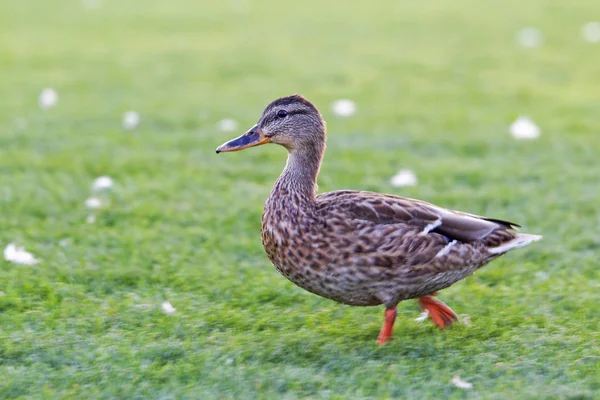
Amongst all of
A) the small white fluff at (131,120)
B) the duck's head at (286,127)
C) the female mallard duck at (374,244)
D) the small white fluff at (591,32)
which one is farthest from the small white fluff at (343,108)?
the small white fluff at (591,32)

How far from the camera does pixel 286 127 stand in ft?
13.5

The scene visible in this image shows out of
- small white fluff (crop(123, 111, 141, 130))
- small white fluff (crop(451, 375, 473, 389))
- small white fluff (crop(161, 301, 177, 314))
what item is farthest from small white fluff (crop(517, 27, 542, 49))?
small white fluff (crop(451, 375, 473, 389))

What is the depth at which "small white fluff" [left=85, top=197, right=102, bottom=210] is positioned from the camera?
5492 millimetres

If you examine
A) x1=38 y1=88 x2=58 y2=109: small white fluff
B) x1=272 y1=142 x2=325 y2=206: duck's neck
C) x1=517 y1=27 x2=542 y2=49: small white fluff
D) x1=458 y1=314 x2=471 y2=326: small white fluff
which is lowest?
x1=458 y1=314 x2=471 y2=326: small white fluff

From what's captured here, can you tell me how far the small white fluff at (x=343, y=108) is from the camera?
7.74m

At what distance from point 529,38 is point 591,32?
2.92ft

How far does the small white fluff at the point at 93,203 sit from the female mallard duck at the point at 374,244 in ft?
6.02

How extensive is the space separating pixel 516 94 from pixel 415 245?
4998 mm

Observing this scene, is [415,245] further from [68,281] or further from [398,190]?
[398,190]

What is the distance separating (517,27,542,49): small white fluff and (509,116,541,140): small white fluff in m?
3.67

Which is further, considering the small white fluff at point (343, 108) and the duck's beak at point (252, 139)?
the small white fluff at point (343, 108)

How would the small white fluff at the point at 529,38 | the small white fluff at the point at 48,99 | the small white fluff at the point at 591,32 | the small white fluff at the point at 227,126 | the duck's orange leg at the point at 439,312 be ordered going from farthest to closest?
the small white fluff at the point at 591,32
the small white fluff at the point at 529,38
the small white fluff at the point at 48,99
the small white fluff at the point at 227,126
the duck's orange leg at the point at 439,312

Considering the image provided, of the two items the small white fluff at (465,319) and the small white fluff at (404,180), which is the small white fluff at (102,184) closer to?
the small white fluff at (404,180)

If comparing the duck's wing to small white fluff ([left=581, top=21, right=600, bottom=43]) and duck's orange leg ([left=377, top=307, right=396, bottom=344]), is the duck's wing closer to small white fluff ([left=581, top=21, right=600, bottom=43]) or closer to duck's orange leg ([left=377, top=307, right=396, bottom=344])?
duck's orange leg ([left=377, top=307, right=396, bottom=344])
